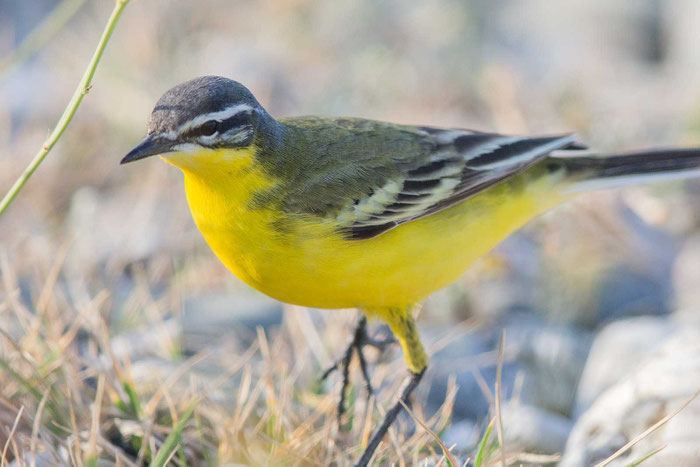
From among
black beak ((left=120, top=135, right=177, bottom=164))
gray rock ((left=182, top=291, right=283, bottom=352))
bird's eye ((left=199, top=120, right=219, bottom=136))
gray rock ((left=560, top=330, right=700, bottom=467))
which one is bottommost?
gray rock ((left=560, top=330, right=700, bottom=467))

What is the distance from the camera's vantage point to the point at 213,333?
5.65 m

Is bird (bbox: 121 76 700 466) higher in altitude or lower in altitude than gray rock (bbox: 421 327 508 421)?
higher

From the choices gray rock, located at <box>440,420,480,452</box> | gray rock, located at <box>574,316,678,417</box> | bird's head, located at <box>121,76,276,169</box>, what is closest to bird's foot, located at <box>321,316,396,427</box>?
gray rock, located at <box>440,420,480,452</box>

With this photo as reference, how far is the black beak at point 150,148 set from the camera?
11.0 feet

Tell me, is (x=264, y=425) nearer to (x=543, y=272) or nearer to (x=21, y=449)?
(x=21, y=449)

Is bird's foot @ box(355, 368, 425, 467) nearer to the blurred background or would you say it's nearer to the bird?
the bird

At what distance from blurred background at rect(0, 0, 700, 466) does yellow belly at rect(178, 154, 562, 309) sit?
643 mm

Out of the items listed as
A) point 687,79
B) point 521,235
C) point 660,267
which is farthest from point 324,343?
point 687,79

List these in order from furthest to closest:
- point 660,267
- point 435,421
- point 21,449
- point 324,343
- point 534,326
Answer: point 660,267, point 534,326, point 324,343, point 435,421, point 21,449

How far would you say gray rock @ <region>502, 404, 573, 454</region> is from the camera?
4.37 meters

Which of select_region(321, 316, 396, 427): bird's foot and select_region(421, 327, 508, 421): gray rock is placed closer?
select_region(321, 316, 396, 427): bird's foot

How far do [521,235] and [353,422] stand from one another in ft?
11.1

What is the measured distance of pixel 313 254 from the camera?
3.75 m

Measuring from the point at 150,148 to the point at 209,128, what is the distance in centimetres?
29
